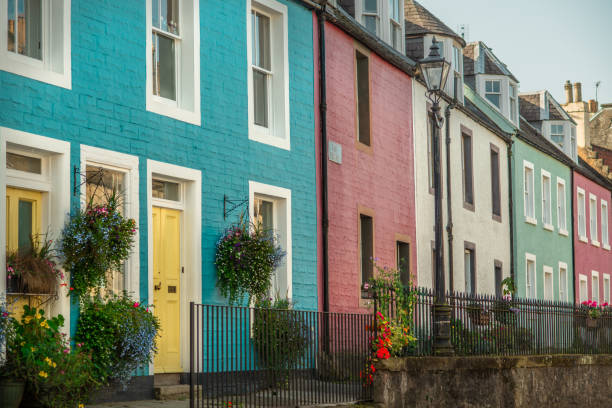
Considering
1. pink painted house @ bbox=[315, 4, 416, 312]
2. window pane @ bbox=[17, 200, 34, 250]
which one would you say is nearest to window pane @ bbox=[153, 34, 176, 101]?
window pane @ bbox=[17, 200, 34, 250]

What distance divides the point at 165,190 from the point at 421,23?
48.4ft

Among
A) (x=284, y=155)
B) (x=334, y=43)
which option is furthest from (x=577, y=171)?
(x=284, y=155)

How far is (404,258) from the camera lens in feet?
73.5

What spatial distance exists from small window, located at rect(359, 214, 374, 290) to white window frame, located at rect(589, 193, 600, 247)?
21.2 metres

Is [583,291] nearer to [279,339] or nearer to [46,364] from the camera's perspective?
[279,339]

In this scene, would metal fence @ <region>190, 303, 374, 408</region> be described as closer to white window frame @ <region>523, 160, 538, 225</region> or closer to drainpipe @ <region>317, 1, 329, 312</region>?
drainpipe @ <region>317, 1, 329, 312</region>

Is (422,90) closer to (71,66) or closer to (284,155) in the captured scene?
(284,155)

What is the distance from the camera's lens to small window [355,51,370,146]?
815 inches

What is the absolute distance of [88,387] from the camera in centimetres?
1145

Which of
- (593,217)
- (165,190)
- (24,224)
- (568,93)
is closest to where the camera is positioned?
(24,224)

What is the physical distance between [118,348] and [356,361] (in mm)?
4298

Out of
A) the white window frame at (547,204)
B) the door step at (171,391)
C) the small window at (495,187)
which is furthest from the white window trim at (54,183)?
the white window frame at (547,204)

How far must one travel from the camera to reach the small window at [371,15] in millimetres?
22703

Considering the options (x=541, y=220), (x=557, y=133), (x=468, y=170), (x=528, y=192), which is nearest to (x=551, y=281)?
(x=541, y=220)
